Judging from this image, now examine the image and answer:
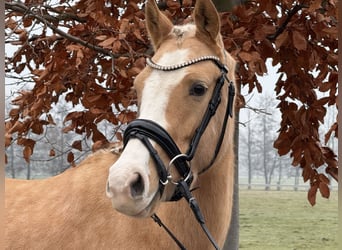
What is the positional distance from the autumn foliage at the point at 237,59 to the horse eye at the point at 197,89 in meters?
0.91

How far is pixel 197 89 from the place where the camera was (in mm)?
2029

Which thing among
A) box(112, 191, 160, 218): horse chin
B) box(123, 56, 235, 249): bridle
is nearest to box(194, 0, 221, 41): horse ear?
box(123, 56, 235, 249): bridle

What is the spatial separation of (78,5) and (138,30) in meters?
0.97

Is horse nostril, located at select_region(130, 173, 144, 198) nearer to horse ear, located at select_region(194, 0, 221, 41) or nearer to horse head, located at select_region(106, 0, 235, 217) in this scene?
horse head, located at select_region(106, 0, 235, 217)

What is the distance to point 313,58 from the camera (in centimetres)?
328

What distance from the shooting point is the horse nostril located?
1676mm

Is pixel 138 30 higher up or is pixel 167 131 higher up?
pixel 138 30

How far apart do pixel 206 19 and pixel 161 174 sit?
84 centimetres

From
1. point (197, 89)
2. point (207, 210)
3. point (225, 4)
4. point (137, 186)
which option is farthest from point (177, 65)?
point (225, 4)

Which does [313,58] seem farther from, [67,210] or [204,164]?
[67,210]

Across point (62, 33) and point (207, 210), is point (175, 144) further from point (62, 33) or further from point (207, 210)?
point (62, 33)

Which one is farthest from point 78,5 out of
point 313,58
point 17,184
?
point 313,58

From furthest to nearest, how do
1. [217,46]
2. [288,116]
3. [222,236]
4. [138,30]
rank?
[288,116] < [138,30] < [222,236] < [217,46]

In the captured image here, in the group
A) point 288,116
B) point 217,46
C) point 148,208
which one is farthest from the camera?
point 288,116
